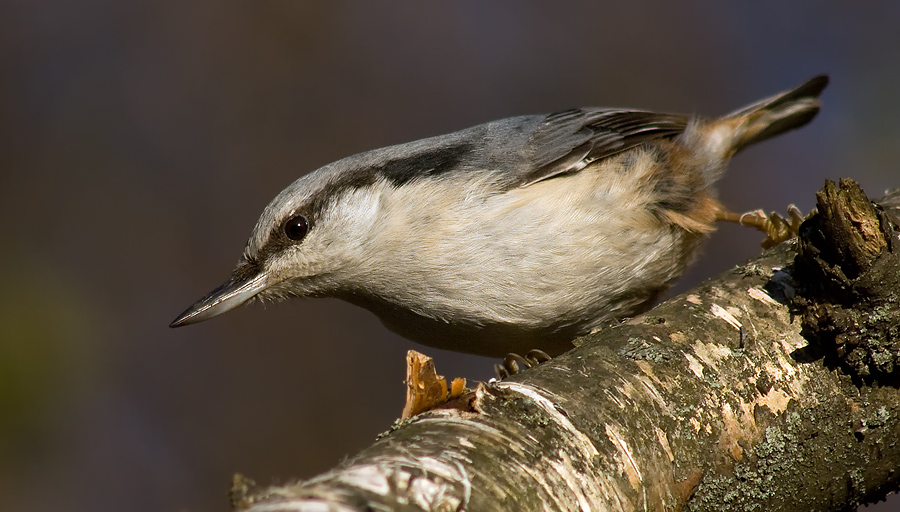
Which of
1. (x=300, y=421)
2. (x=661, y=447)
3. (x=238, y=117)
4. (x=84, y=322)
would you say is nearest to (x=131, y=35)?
(x=238, y=117)

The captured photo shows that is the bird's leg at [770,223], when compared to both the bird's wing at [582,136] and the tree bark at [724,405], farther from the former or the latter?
the tree bark at [724,405]

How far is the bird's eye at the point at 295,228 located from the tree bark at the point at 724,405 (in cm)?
122

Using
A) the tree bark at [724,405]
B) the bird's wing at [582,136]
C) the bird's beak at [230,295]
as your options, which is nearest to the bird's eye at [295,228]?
the bird's beak at [230,295]

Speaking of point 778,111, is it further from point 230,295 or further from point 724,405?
point 230,295

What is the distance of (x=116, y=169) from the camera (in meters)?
4.96

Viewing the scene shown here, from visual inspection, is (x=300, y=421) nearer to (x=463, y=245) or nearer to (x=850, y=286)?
(x=463, y=245)

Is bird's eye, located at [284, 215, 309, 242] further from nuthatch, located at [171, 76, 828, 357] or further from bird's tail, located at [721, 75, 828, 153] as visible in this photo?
bird's tail, located at [721, 75, 828, 153]

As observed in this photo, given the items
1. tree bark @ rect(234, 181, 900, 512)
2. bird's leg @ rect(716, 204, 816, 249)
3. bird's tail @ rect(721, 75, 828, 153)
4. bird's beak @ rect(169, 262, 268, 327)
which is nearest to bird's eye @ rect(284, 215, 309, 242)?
bird's beak @ rect(169, 262, 268, 327)

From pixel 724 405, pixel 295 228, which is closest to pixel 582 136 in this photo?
pixel 295 228

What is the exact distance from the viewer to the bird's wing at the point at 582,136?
2.77 meters

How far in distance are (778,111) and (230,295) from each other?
269 centimetres

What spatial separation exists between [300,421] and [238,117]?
2.17m

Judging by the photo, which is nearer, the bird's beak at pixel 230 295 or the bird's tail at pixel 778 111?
the bird's beak at pixel 230 295

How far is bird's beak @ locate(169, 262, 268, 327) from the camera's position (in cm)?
265
